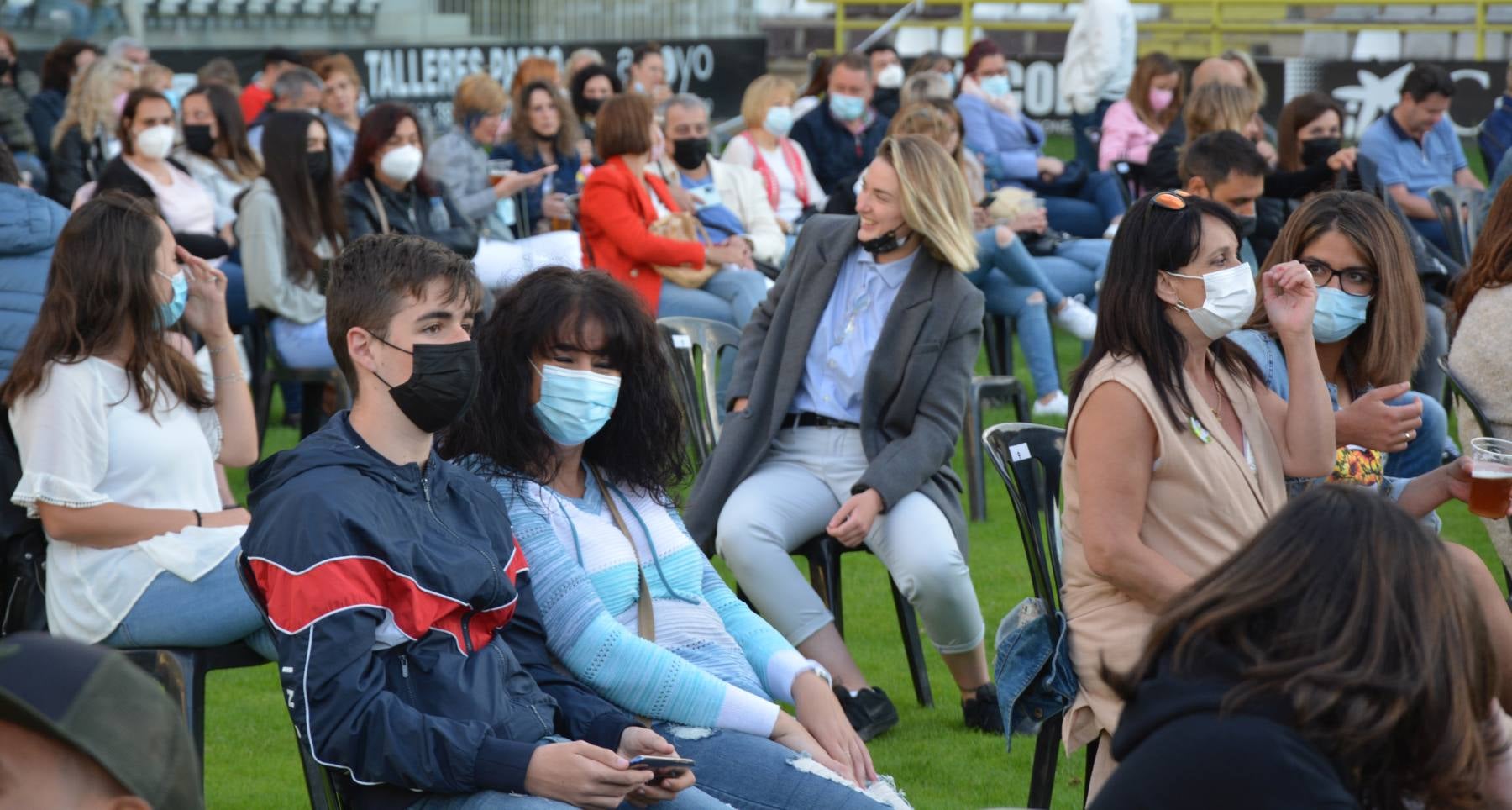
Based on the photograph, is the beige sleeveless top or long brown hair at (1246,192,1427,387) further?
long brown hair at (1246,192,1427,387)

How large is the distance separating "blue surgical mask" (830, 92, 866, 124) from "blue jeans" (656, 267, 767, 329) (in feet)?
9.63

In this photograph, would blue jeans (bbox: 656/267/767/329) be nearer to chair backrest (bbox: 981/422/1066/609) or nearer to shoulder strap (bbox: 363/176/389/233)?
shoulder strap (bbox: 363/176/389/233)

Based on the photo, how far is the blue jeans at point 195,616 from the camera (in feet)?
11.7

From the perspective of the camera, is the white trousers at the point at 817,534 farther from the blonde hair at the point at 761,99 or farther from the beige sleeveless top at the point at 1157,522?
the blonde hair at the point at 761,99

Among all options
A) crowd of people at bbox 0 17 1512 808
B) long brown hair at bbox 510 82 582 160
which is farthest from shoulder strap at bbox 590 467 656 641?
long brown hair at bbox 510 82 582 160

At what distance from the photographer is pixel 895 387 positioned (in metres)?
4.70

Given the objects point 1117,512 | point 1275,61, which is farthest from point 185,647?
point 1275,61

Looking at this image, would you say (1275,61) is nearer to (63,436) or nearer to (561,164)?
(561,164)

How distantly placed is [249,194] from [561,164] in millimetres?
3106

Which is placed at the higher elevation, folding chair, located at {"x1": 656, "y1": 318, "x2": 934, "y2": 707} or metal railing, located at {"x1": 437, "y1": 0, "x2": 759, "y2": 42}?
metal railing, located at {"x1": 437, "y1": 0, "x2": 759, "y2": 42}

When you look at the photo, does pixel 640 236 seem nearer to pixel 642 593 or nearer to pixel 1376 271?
pixel 1376 271

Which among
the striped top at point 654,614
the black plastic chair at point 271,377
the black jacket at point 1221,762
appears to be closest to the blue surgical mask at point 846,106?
the black plastic chair at point 271,377

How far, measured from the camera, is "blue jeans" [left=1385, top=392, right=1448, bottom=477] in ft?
14.7

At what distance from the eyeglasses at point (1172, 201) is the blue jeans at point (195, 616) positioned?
→ 6.73 feet
